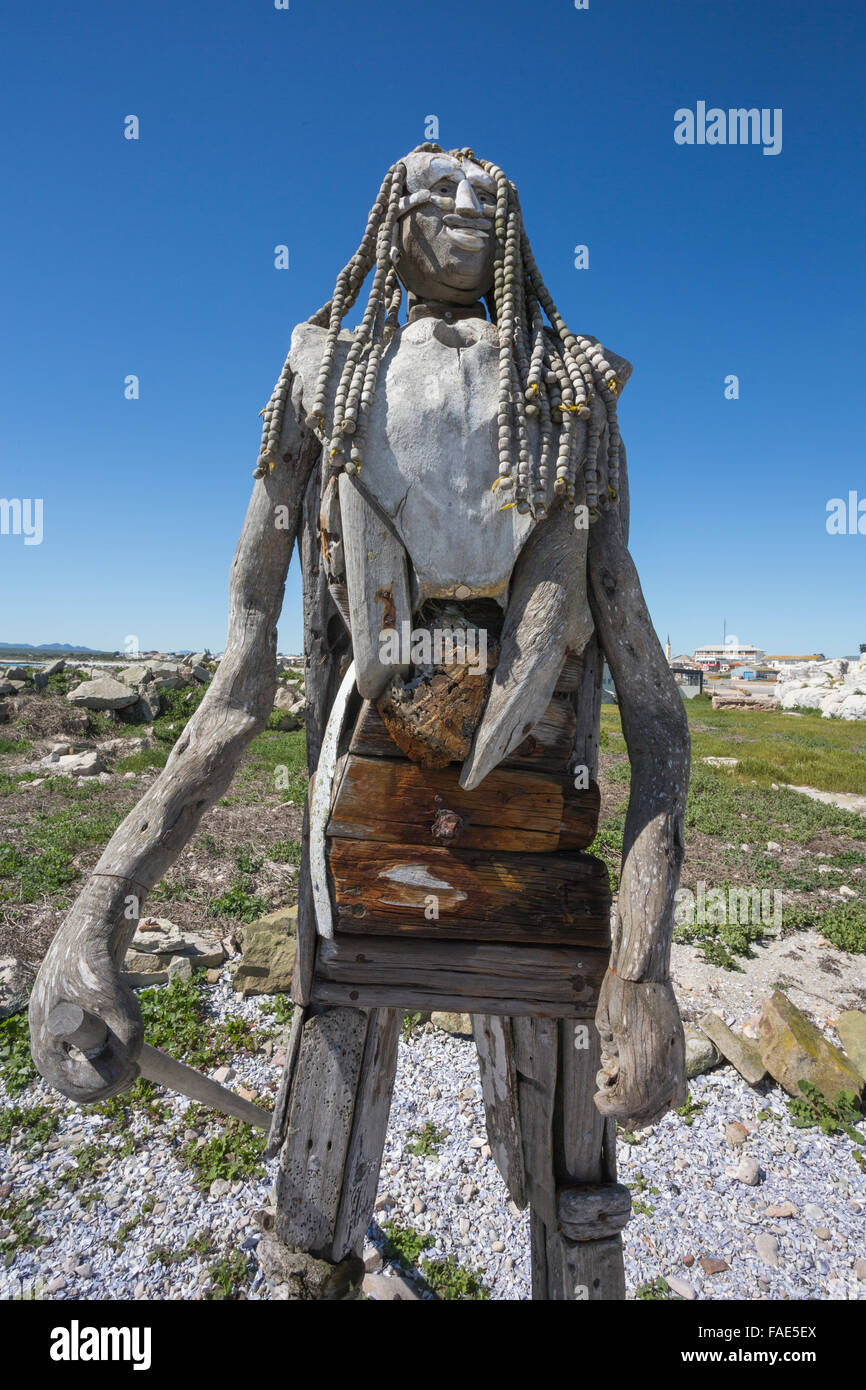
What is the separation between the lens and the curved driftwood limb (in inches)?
63.0

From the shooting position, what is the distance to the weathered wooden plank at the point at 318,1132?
1910mm

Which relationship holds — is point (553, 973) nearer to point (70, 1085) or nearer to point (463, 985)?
point (463, 985)

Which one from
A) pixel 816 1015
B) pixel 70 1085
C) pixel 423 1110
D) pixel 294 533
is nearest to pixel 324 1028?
pixel 70 1085

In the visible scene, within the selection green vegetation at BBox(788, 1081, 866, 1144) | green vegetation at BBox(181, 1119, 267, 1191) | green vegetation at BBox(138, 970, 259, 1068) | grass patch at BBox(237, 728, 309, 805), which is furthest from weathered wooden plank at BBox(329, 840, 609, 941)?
grass patch at BBox(237, 728, 309, 805)

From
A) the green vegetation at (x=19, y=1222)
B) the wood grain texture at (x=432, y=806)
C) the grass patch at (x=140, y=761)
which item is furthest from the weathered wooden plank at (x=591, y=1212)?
the grass patch at (x=140, y=761)

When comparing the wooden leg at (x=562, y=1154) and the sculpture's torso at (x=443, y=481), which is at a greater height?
the sculpture's torso at (x=443, y=481)

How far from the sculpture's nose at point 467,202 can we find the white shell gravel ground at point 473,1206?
13.3ft

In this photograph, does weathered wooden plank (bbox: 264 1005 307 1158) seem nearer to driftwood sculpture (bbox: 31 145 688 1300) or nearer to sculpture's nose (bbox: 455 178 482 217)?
driftwood sculpture (bbox: 31 145 688 1300)

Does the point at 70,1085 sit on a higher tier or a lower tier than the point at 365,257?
lower

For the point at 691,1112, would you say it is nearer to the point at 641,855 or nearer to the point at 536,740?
the point at 641,855

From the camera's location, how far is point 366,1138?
2.01 m

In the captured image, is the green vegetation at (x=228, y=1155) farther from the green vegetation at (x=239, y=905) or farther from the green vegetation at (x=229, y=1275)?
the green vegetation at (x=239, y=905)
